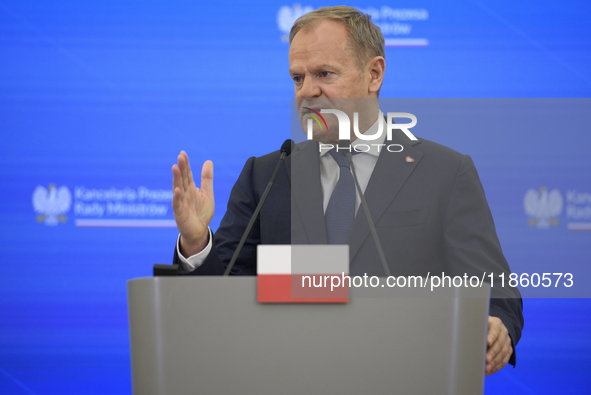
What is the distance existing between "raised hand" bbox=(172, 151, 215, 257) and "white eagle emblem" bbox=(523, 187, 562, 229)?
0.75 m

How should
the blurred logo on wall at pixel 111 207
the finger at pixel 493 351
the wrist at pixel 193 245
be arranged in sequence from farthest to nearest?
the blurred logo on wall at pixel 111 207, the wrist at pixel 193 245, the finger at pixel 493 351

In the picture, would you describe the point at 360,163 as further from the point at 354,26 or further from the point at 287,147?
the point at 354,26

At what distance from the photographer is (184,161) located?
1.06 meters

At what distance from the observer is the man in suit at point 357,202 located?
1188 mm

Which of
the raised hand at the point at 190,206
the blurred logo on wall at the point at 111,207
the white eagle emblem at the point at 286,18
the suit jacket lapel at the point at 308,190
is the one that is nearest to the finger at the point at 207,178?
the raised hand at the point at 190,206

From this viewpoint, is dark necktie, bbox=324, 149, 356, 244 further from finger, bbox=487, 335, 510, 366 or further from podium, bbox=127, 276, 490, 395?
podium, bbox=127, 276, 490, 395

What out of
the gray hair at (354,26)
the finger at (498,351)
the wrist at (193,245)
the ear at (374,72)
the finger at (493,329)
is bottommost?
the finger at (498,351)

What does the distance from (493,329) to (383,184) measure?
1.39 ft

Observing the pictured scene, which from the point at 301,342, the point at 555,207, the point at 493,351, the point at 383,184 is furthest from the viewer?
the point at 555,207

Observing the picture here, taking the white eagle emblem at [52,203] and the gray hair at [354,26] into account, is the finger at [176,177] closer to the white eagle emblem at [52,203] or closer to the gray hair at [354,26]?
the gray hair at [354,26]

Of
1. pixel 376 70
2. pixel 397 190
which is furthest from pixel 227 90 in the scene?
pixel 397 190

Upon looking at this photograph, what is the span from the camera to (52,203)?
257cm

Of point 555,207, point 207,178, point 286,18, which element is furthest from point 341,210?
point 286,18

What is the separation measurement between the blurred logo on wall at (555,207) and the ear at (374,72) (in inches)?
22.1
